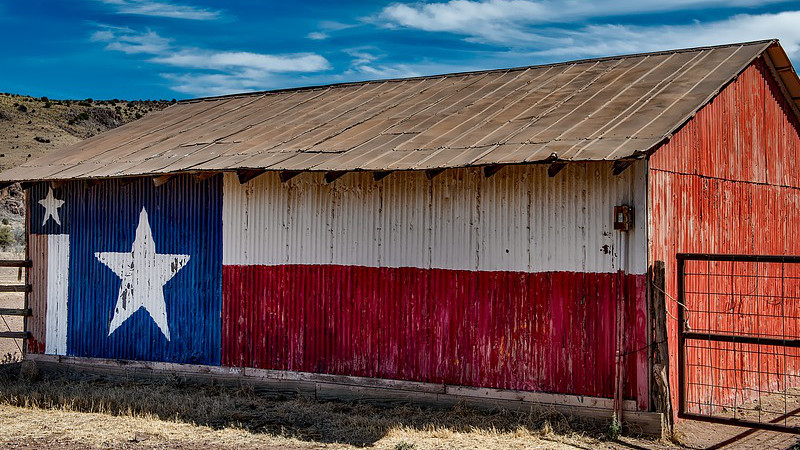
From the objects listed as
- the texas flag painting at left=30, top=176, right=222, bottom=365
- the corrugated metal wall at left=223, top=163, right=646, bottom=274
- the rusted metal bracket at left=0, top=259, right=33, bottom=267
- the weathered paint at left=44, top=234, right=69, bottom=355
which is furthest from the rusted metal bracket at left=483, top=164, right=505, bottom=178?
the rusted metal bracket at left=0, top=259, right=33, bottom=267

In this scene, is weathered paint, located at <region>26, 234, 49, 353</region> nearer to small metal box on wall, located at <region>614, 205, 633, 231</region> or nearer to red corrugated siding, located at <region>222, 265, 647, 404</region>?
red corrugated siding, located at <region>222, 265, 647, 404</region>

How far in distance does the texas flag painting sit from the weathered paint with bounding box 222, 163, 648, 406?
0.46 m

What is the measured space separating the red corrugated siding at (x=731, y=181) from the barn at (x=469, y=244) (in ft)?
0.14

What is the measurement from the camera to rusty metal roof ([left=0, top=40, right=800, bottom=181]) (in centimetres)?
1063

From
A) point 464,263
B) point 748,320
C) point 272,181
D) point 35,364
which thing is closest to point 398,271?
point 464,263

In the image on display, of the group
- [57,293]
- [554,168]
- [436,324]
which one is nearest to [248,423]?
[436,324]

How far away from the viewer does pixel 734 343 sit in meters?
11.9

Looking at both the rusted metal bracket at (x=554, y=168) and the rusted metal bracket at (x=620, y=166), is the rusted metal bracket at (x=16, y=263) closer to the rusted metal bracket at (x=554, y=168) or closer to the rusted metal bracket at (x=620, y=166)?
the rusted metal bracket at (x=554, y=168)

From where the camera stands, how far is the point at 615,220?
1015 centimetres

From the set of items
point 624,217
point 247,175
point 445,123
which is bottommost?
point 624,217

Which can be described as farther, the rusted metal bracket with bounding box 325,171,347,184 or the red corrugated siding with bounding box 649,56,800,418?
the rusted metal bracket with bounding box 325,171,347,184

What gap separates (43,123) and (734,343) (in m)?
59.2

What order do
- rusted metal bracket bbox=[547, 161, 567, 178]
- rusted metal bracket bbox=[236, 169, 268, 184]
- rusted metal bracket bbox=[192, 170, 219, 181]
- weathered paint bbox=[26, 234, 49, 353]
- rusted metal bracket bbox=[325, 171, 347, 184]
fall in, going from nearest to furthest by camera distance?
rusted metal bracket bbox=[547, 161, 567, 178]
rusted metal bracket bbox=[325, 171, 347, 184]
rusted metal bracket bbox=[236, 169, 268, 184]
rusted metal bracket bbox=[192, 170, 219, 181]
weathered paint bbox=[26, 234, 49, 353]

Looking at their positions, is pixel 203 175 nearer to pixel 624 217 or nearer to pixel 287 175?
pixel 287 175
